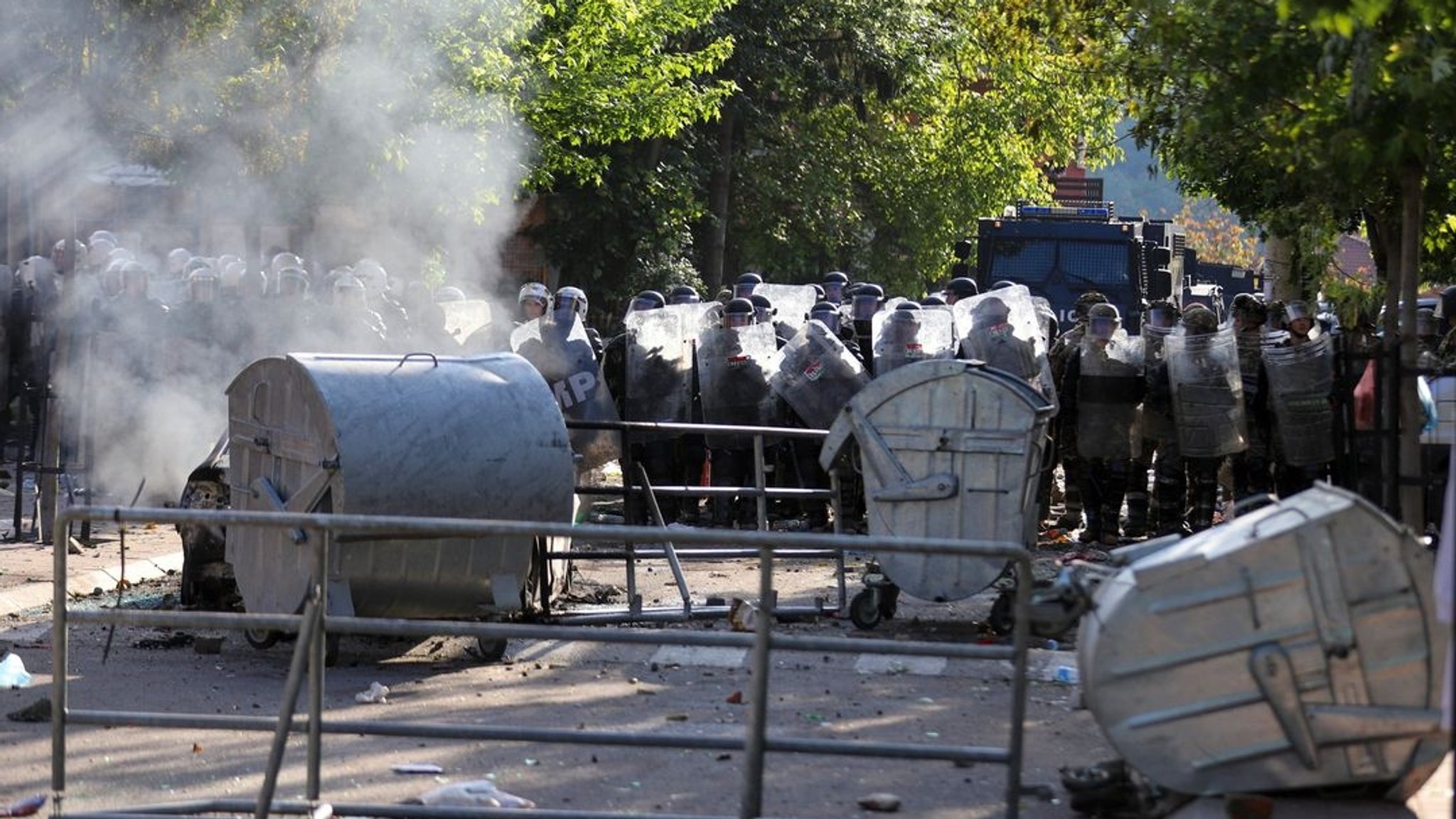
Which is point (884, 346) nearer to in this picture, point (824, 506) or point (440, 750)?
point (824, 506)

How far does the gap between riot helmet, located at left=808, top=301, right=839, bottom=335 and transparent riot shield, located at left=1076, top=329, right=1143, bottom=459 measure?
272cm

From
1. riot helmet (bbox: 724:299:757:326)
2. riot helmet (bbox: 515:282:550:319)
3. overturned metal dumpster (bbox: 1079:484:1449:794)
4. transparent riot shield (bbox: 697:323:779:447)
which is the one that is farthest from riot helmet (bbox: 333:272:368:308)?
overturned metal dumpster (bbox: 1079:484:1449:794)

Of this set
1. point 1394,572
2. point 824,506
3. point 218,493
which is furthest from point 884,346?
point 1394,572

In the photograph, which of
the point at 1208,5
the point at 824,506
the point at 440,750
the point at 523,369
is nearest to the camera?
the point at 440,750

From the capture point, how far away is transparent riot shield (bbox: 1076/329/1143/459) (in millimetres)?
14547

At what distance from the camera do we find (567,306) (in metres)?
16.0

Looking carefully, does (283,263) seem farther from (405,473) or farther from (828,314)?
(405,473)

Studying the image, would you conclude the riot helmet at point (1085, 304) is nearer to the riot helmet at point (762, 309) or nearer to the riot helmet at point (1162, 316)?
the riot helmet at point (1162, 316)

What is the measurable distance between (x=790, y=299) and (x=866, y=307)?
6.76ft

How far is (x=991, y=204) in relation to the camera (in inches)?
1368

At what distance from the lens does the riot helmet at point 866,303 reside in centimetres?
1744

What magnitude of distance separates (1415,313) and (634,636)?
20.0ft

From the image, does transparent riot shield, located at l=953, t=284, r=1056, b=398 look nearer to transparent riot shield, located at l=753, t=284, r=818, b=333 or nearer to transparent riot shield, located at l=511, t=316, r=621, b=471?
transparent riot shield, located at l=511, t=316, r=621, b=471

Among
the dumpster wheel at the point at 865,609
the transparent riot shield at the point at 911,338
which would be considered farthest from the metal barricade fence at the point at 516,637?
the transparent riot shield at the point at 911,338
